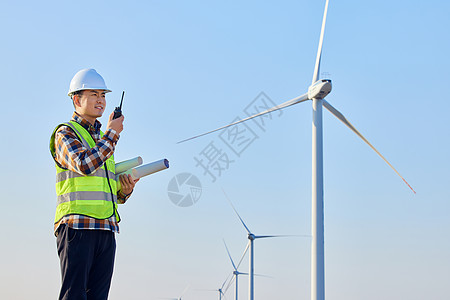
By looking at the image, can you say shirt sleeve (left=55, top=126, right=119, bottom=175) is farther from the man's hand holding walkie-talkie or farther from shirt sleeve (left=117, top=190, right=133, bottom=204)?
shirt sleeve (left=117, top=190, right=133, bottom=204)

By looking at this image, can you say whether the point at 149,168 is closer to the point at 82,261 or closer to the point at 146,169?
the point at 146,169

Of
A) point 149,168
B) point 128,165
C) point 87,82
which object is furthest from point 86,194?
point 87,82

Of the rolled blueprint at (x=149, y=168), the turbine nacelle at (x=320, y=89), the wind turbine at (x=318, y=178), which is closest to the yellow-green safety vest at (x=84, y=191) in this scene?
the rolled blueprint at (x=149, y=168)

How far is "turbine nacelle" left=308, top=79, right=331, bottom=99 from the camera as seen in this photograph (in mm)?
26875

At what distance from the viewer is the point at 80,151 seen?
20.0 ft

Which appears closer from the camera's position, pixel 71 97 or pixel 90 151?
pixel 90 151

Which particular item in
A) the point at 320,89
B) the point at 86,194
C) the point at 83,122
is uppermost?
the point at 320,89

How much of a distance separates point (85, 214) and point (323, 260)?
21.5 metres

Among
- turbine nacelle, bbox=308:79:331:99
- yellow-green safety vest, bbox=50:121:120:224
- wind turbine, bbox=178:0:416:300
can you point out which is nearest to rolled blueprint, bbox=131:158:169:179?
yellow-green safety vest, bbox=50:121:120:224

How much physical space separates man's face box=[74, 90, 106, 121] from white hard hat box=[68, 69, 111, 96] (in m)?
0.08

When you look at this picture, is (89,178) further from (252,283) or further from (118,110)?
(252,283)

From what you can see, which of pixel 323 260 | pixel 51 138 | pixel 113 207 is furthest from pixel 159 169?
pixel 323 260

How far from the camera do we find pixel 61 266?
20.0 feet

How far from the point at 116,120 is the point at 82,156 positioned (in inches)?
25.3
